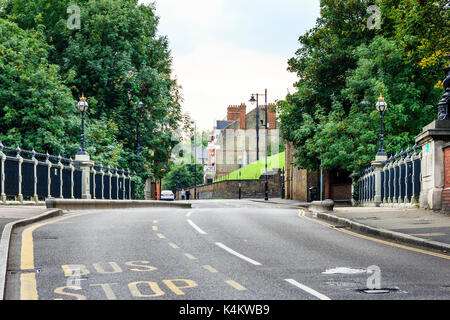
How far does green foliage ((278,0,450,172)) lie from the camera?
25297 mm

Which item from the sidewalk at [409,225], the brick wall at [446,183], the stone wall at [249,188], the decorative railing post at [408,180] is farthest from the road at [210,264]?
the stone wall at [249,188]

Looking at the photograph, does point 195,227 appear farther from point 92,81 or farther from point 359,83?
point 92,81

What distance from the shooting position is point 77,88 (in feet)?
134

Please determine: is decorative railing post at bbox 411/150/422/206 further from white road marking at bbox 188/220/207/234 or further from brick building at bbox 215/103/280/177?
brick building at bbox 215/103/280/177

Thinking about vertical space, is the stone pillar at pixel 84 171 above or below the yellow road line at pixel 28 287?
above

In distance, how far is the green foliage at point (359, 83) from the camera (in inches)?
996

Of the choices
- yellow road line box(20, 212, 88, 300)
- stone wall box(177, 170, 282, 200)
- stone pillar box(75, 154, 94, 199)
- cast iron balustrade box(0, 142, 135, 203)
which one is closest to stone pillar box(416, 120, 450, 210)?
yellow road line box(20, 212, 88, 300)

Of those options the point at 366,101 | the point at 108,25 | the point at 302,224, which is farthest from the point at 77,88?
the point at 302,224

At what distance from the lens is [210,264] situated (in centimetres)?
909

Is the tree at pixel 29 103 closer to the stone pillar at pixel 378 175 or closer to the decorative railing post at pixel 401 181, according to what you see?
the stone pillar at pixel 378 175

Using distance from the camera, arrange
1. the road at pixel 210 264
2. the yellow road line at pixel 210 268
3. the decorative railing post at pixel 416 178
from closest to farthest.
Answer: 1. the road at pixel 210 264
2. the yellow road line at pixel 210 268
3. the decorative railing post at pixel 416 178

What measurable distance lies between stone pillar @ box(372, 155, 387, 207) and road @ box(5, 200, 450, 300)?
1471 cm

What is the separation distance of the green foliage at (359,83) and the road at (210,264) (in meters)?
13.1
